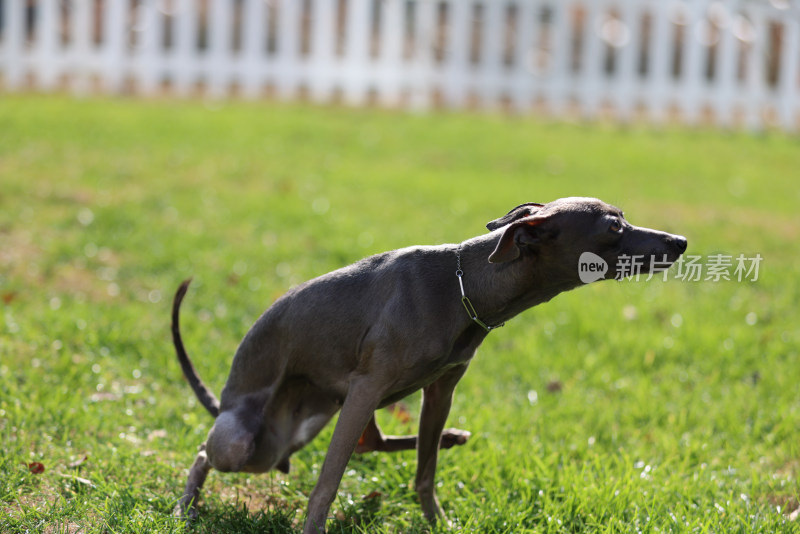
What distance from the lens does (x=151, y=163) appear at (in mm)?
8156

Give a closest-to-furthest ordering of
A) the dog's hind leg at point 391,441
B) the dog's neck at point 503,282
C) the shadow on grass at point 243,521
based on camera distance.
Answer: the dog's neck at point 503,282
the shadow on grass at point 243,521
the dog's hind leg at point 391,441

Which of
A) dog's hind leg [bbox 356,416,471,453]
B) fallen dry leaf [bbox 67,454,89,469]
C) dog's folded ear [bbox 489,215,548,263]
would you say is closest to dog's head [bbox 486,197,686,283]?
dog's folded ear [bbox 489,215,548,263]

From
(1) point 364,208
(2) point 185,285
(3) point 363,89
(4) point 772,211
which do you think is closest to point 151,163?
(1) point 364,208

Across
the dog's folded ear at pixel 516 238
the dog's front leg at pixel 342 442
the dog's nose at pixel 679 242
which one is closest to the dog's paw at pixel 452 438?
the dog's front leg at pixel 342 442

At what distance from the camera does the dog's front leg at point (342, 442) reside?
2.97m

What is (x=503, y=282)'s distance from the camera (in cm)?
293

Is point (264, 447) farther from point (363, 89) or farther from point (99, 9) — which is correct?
point (99, 9)

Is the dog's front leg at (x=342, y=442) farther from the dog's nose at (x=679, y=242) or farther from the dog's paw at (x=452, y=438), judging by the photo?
the dog's nose at (x=679, y=242)

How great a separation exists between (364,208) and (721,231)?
116 inches

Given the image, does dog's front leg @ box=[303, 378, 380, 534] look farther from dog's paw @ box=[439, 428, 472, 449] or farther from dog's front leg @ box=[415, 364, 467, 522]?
dog's paw @ box=[439, 428, 472, 449]

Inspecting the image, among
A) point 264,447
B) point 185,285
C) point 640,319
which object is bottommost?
point 640,319

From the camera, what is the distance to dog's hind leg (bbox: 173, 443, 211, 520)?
10.9 feet

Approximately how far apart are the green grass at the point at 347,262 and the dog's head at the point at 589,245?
105 cm

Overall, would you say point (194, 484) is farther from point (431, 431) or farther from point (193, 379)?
point (431, 431)
